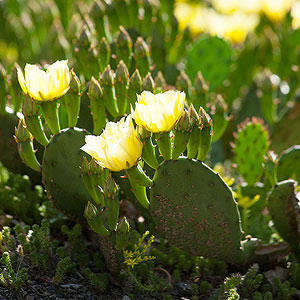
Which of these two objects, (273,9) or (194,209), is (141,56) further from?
(273,9)

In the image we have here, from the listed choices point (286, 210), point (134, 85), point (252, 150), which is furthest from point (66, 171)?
point (252, 150)

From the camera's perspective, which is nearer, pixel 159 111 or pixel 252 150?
pixel 159 111

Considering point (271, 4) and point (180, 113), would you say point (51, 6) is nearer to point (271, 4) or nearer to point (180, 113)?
point (271, 4)

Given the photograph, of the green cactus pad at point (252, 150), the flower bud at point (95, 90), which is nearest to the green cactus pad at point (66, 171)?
the flower bud at point (95, 90)

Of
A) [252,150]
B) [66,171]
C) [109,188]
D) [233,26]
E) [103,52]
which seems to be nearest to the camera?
[109,188]

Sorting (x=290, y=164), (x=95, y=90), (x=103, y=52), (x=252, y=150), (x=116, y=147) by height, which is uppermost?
(x=103, y=52)

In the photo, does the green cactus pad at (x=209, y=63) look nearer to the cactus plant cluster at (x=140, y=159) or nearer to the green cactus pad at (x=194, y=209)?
the cactus plant cluster at (x=140, y=159)
